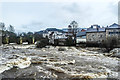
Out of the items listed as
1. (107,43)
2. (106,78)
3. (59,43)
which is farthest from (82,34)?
(106,78)

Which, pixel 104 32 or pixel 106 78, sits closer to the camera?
pixel 106 78

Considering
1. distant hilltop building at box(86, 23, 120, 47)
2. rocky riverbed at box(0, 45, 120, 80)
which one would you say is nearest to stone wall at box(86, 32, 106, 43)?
distant hilltop building at box(86, 23, 120, 47)

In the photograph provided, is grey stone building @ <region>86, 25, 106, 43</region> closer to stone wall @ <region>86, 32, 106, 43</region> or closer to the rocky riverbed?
stone wall @ <region>86, 32, 106, 43</region>

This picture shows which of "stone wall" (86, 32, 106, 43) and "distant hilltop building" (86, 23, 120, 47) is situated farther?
"stone wall" (86, 32, 106, 43)

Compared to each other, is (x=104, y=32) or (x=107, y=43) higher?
(x=104, y=32)

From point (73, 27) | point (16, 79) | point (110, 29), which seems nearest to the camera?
point (16, 79)

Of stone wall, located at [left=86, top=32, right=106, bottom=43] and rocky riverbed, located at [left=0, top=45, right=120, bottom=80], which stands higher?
stone wall, located at [left=86, top=32, right=106, bottom=43]

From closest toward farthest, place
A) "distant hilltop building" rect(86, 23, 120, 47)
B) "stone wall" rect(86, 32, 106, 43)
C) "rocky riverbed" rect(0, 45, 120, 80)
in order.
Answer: "rocky riverbed" rect(0, 45, 120, 80) < "distant hilltop building" rect(86, 23, 120, 47) < "stone wall" rect(86, 32, 106, 43)

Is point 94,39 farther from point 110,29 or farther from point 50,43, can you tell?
point 50,43

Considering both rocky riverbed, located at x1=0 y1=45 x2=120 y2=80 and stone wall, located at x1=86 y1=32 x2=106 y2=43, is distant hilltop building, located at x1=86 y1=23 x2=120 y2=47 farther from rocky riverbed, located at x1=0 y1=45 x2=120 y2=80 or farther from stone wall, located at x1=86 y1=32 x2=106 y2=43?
rocky riverbed, located at x1=0 y1=45 x2=120 y2=80

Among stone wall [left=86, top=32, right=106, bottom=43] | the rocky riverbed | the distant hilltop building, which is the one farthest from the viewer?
stone wall [left=86, top=32, right=106, bottom=43]

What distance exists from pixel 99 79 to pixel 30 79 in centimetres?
305

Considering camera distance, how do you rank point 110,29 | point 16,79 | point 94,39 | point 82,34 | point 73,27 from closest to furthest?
point 16,79
point 110,29
point 94,39
point 82,34
point 73,27

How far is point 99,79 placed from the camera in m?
4.28
